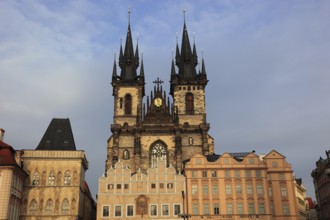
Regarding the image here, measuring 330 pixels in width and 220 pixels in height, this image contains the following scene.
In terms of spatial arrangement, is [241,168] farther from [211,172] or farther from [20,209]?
[20,209]

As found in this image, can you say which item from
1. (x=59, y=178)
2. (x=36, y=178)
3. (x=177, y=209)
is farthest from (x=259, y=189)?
(x=36, y=178)

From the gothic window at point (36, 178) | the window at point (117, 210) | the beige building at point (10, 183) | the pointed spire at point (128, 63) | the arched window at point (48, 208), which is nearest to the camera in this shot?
the beige building at point (10, 183)

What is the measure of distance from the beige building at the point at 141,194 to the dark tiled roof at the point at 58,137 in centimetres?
739

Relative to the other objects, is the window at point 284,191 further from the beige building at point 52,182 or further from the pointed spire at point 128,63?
the pointed spire at point 128,63

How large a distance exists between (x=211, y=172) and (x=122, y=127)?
71.7 feet

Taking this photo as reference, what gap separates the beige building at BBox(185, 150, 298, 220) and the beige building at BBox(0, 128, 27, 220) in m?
21.9

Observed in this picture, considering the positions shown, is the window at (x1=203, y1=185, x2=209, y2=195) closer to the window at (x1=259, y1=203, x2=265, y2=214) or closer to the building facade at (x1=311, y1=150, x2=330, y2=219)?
the window at (x1=259, y1=203, x2=265, y2=214)

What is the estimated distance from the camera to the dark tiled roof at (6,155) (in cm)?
4672

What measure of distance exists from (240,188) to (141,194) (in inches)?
535

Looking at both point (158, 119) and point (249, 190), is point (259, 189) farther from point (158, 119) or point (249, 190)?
point (158, 119)

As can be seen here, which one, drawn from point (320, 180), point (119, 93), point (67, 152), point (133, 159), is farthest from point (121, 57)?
point (320, 180)

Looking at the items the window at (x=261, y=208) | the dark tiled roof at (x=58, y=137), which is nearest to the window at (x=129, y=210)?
the dark tiled roof at (x=58, y=137)

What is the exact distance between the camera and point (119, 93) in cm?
7438

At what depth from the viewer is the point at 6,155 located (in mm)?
47875
